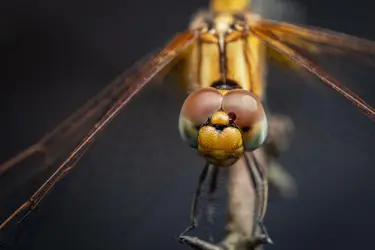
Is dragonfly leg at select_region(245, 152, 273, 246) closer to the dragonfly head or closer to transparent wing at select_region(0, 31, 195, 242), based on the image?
the dragonfly head

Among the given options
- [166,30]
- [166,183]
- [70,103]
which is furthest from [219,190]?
[166,30]

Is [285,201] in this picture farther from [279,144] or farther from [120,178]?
[120,178]

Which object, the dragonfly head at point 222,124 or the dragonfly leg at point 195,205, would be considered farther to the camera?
the dragonfly leg at point 195,205

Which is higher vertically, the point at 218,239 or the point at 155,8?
the point at 155,8

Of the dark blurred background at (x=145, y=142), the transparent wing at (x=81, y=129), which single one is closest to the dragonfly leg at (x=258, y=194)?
the dark blurred background at (x=145, y=142)

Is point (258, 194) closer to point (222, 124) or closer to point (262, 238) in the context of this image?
point (262, 238)

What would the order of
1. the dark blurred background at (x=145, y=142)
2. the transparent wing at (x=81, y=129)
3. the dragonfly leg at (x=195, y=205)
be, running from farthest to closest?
the dark blurred background at (x=145, y=142) → the dragonfly leg at (x=195, y=205) → the transparent wing at (x=81, y=129)

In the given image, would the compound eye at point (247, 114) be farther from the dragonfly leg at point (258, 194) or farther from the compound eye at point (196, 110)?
the dragonfly leg at point (258, 194)

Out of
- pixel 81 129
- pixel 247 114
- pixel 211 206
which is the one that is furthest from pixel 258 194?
pixel 81 129
